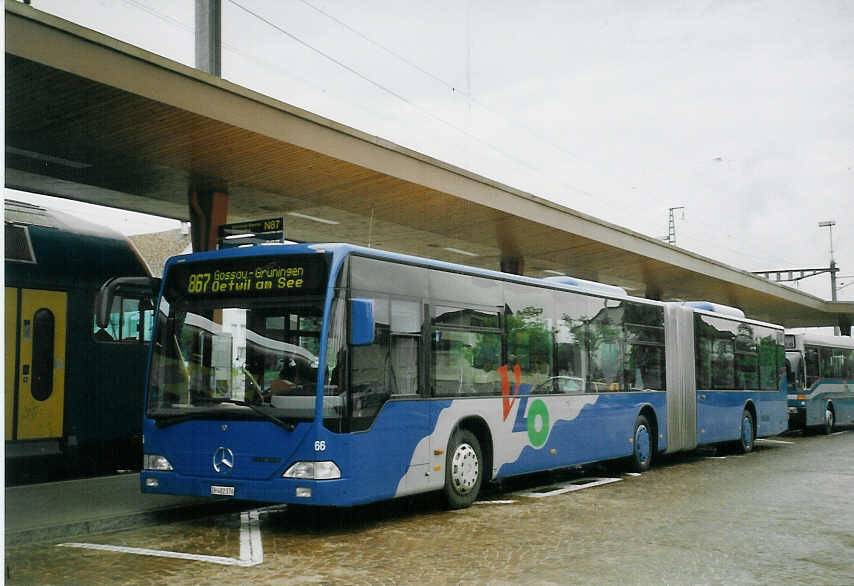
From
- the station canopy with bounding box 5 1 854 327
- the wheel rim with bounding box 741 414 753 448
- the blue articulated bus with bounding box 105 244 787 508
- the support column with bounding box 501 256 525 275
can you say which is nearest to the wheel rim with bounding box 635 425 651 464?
the blue articulated bus with bounding box 105 244 787 508

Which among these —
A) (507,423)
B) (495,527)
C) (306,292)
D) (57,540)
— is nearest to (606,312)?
(507,423)

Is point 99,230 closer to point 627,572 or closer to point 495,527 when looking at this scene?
point 495,527

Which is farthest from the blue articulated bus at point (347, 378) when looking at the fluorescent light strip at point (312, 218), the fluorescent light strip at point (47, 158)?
the fluorescent light strip at point (312, 218)

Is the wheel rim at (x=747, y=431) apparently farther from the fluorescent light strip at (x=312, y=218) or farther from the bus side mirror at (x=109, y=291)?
the bus side mirror at (x=109, y=291)

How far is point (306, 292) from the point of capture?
365 inches

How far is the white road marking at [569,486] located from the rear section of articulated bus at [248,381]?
443 cm

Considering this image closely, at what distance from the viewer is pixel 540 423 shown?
12.8 meters

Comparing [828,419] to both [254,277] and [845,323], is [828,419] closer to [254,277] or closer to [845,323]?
→ [254,277]

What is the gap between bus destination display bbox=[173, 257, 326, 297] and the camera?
9320 mm

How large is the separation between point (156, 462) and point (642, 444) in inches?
356

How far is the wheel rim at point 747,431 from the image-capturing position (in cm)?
2003

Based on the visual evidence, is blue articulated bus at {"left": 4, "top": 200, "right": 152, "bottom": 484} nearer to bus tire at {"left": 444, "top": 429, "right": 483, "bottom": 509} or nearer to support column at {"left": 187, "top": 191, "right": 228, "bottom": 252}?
support column at {"left": 187, "top": 191, "right": 228, "bottom": 252}

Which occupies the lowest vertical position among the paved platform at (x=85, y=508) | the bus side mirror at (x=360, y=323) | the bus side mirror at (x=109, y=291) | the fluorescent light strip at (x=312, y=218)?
the paved platform at (x=85, y=508)

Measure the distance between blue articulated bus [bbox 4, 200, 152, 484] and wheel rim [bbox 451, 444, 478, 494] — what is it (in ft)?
17.3
